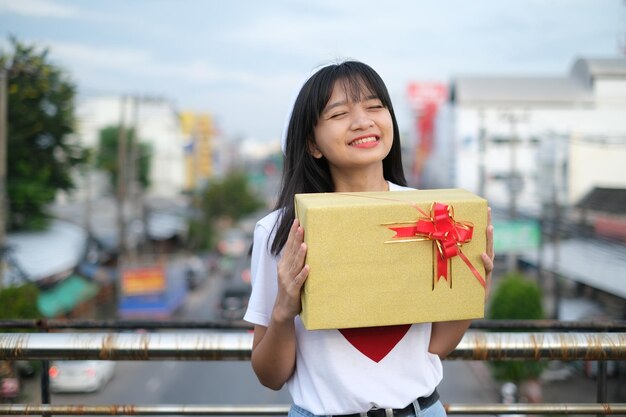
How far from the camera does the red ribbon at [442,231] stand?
1.23 metres

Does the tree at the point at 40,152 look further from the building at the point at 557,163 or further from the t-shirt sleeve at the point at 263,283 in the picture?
the t-shirt sleeve at the point at 263,283

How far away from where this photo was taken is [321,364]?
1333 mm

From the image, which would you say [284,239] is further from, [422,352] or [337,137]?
[422,352]

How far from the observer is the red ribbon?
123 cm

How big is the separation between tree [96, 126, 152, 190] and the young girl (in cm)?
3300

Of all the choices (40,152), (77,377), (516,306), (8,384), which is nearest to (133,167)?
(40,152)

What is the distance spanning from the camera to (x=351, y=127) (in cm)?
142

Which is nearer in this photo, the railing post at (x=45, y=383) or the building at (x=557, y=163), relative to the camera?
the railing post at (x=45, y=383)

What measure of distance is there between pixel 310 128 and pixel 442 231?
1.40 ft

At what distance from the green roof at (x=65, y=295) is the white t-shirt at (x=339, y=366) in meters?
15.5

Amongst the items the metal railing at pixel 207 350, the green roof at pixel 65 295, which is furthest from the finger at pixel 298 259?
the green roof at pixel 65 295

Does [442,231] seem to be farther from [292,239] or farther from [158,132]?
[158,132]

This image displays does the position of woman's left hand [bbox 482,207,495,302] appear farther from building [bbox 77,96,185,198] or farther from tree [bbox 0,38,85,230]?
building [bbox 77,96,185,198]

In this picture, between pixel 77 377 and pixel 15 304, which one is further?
pixel 77 377
